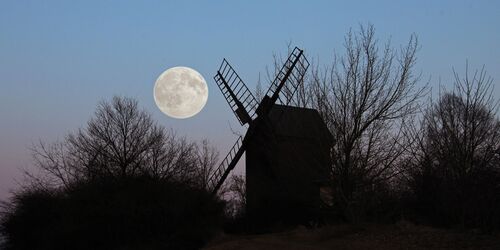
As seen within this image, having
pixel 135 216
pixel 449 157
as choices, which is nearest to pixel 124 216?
pixel 135 216

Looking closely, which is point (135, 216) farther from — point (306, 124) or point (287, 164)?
point (306, 124)

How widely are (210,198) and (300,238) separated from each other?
7447mm

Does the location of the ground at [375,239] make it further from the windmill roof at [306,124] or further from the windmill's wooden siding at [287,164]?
the windmill roof at [306,124]

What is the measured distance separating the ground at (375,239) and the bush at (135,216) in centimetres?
384

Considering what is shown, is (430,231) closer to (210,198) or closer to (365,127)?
(365,127)

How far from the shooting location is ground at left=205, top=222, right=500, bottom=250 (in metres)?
16.0

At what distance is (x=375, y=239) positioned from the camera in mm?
17906

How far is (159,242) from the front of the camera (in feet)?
80.4

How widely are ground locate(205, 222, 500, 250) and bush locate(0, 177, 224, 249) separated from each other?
3843mm

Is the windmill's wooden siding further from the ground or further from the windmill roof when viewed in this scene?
the ground

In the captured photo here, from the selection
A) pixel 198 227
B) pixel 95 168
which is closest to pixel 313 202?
pixel 198 227

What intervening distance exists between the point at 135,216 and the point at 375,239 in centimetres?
1059

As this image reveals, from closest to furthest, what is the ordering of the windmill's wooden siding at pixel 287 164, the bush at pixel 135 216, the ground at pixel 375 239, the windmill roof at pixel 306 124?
the ground at pixel 375 239, the windmill roof at pixel 306 124, the windmill's wooden siding at pixel 287 164, the bush at pixel 135 216

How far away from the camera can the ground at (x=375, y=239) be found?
52.6ft
